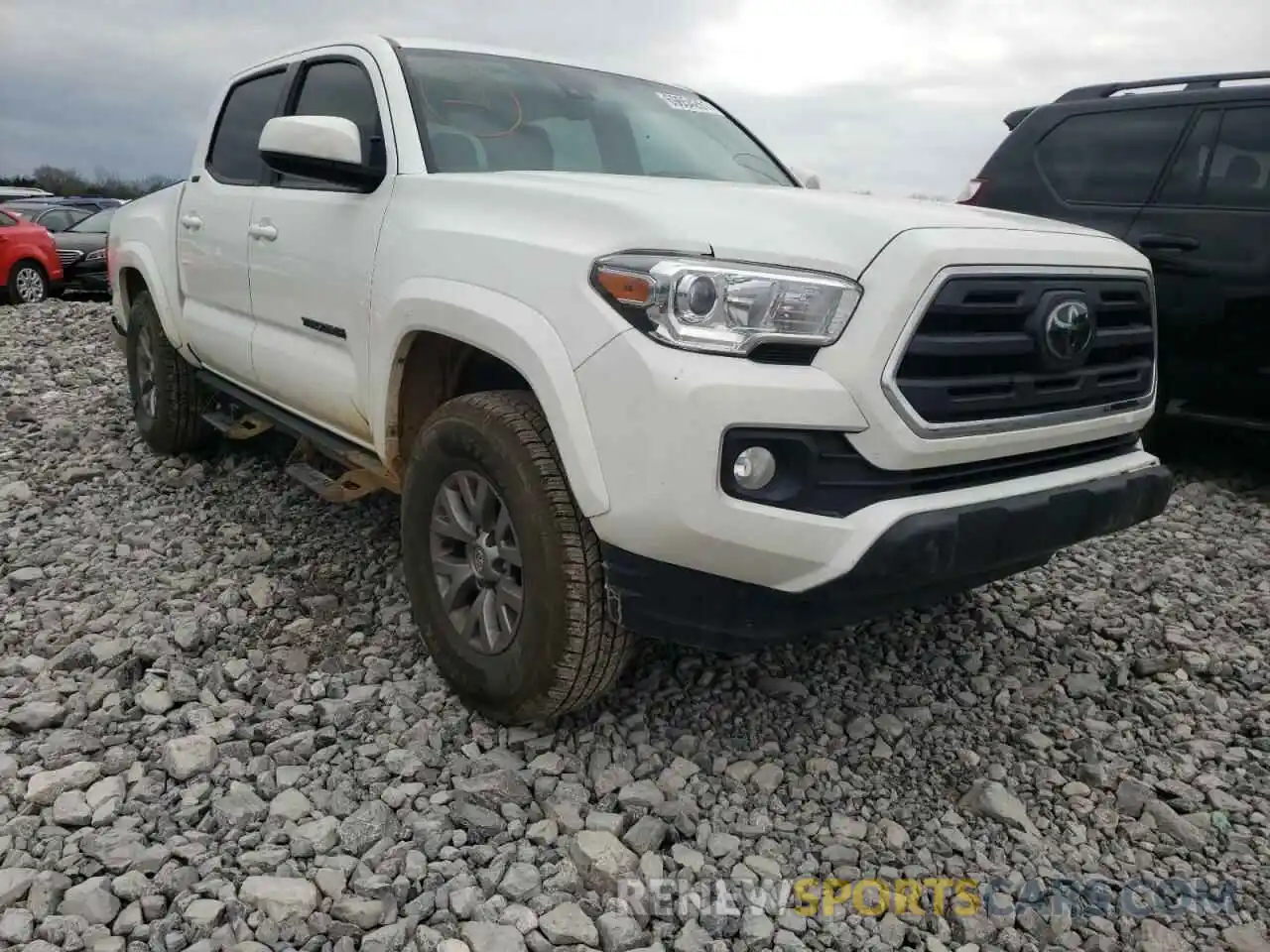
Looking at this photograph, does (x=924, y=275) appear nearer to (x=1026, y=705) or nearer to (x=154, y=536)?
(x=1026, y=705)

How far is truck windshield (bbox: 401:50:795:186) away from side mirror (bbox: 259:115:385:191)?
22 cm

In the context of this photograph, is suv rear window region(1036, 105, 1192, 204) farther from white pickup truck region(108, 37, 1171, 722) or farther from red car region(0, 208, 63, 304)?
red car region(0, 208, 63, 304)

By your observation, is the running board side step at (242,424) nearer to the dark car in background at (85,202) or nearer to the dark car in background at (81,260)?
the dark car in background at (81,260)

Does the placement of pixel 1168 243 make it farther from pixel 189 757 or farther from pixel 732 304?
pixel 189 757

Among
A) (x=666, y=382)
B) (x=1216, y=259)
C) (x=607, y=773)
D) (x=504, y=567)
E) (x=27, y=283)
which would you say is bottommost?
(x=27, y=283)

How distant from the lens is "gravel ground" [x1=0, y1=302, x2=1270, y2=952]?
212 cm

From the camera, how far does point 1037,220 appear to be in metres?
2.78

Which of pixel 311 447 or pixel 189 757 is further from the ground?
pixel 311 447

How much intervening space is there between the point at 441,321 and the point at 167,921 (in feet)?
4.93

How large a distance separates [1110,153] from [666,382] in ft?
13.4

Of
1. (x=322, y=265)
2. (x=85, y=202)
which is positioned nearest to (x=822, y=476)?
(x=322, y=265)

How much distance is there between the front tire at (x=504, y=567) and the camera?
92.4 inches

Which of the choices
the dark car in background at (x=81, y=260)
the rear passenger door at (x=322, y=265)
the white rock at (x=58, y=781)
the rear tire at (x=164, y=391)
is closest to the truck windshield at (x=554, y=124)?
the rear passenger door at (x=322, y=265)

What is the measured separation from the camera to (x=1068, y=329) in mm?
2383
